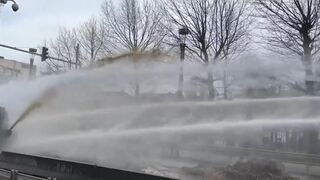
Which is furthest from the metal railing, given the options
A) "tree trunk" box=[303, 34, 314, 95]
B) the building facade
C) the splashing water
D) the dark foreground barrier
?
the building facade

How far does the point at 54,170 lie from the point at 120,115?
6106 mm

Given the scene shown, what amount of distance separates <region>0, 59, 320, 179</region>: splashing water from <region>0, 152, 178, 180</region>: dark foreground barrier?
2.68m

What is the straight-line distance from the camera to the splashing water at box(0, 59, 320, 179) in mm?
14859

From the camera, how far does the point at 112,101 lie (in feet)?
53.7

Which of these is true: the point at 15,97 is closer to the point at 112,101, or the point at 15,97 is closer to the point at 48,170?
the point at 112,101

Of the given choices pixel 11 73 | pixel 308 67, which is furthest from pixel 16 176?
pixel 11 73

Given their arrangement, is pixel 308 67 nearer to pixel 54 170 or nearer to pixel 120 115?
pixel 120 115

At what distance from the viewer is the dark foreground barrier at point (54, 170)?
8.94 meters

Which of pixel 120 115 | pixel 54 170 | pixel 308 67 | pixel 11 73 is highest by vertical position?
pixel 11 73

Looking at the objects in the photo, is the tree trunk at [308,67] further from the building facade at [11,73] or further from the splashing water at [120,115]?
the building facade at [11,73]

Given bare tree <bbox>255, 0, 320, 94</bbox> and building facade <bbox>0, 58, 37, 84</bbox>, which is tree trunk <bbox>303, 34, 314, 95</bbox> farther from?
building facade <bbox>0, 58, 37, 84</bbox>

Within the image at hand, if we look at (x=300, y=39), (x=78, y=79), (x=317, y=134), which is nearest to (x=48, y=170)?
(x=78, y=79)

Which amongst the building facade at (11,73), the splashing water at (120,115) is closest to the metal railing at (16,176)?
the splashing water at (120,115)

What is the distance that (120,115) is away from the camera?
16.6 metres
